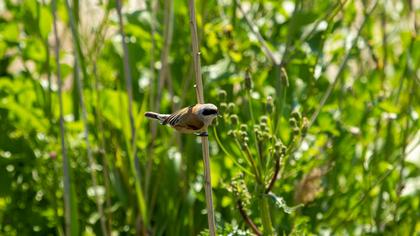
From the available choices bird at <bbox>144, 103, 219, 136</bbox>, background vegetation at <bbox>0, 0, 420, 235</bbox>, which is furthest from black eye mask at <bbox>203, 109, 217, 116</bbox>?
background vegetation at <bbox>0, 0, 420, 235</bbox>

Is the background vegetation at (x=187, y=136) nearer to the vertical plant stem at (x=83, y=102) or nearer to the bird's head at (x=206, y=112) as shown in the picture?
the vertical plant stem at (x=83, y=102)

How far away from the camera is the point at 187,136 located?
1.71 meters

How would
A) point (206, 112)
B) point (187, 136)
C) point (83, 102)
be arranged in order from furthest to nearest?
point (187, 136) < point (83, 102) < point (206, 112)

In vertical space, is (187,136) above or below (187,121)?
above

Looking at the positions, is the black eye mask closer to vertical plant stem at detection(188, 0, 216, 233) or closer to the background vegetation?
vertical plant stem at detection(188, 0, 216, 233)

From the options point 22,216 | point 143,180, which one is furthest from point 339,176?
point 22,216

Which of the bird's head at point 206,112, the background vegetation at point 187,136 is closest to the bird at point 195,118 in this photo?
the bird's head at point 206,112

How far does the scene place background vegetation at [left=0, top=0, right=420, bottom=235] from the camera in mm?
1508

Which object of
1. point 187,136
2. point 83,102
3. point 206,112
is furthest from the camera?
point 187,136

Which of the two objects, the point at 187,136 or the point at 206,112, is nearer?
the point at 206,112

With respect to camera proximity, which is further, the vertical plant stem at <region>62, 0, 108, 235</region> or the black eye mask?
the vertical plant stem at <region>62, 0, 108, 235</region>

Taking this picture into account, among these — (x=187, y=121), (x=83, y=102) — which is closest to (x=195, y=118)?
(x=187, y=121)

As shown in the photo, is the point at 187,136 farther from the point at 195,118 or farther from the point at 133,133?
the point at 195,118

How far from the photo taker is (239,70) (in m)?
1.63
